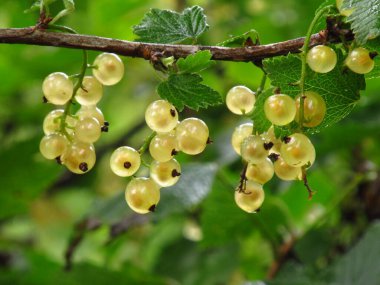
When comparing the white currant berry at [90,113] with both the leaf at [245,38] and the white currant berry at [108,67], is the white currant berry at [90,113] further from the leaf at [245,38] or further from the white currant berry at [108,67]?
the leaf at [245,38]

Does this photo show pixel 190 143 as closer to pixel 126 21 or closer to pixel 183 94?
pixel 183 94

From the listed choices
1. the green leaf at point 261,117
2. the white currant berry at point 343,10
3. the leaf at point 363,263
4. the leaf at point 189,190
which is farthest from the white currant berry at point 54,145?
the leaf at point 363,263

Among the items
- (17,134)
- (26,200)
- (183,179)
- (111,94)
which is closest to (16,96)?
(17,134)

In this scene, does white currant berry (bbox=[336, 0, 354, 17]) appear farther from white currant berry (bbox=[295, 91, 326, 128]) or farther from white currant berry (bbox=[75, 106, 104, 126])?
white currant berry (bbox=[75, 106, 104, 126])

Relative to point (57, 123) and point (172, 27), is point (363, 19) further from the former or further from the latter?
point (57, 123)

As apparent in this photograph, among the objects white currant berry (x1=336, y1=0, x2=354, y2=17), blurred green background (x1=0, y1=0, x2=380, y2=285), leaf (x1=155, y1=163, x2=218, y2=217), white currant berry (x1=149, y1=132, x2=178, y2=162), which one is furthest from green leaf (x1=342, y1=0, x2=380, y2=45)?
leaf (x1=155, y1=163, x2=218, y2=217)

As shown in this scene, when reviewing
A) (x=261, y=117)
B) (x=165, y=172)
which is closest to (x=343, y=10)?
(x=261, y=117)
